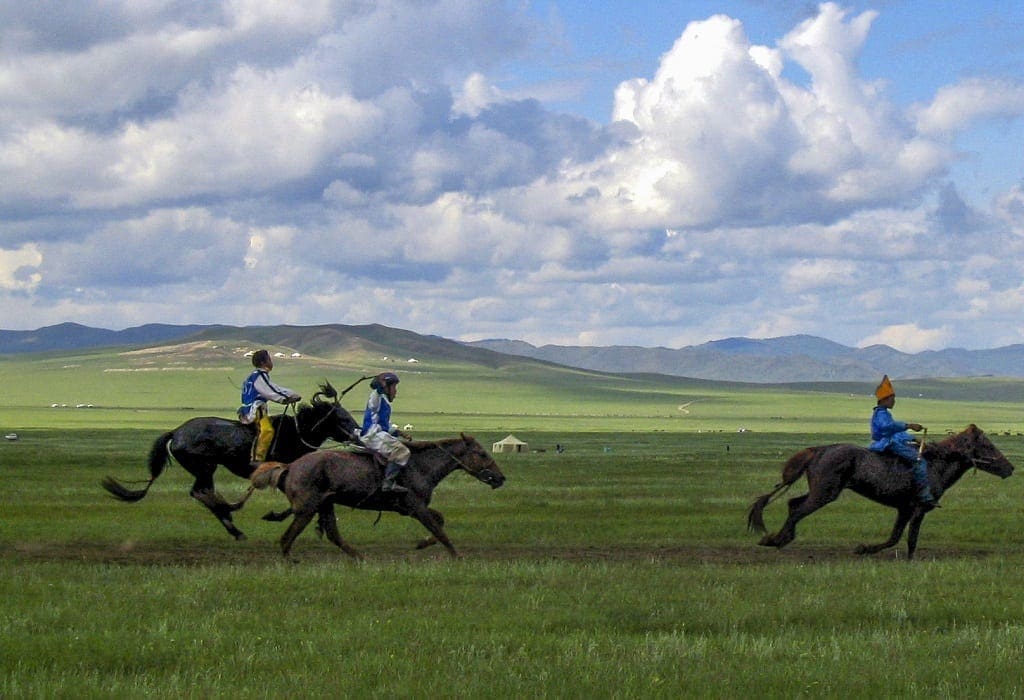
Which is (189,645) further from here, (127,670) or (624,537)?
(624,537)

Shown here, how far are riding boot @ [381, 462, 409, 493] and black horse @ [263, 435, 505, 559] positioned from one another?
0.10m

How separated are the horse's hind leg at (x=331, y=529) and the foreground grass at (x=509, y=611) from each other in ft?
0.99

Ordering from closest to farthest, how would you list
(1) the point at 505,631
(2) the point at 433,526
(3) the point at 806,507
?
1. (1) the point at 505,631
2. (2) the point at 433,526
3. (3) the point at 806,507

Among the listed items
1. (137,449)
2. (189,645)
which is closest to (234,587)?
(189,645)

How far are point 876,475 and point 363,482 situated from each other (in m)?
7.51

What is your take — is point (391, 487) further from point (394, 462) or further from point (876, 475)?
point (876, 475)

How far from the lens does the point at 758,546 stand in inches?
796

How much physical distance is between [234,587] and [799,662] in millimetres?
6438

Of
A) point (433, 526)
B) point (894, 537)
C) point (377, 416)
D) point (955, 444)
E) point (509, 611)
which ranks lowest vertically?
point (509, 611)

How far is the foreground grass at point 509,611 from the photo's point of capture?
32.3 ft

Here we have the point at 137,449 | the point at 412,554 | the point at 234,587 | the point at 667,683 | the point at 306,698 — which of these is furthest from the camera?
the point at 137,449

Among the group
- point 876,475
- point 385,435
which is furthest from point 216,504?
point 876,475

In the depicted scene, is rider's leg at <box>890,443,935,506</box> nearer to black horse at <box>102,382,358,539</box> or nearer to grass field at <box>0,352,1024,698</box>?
grass field at <box>0,352,1024,698</box>

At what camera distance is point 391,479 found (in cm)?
1772
